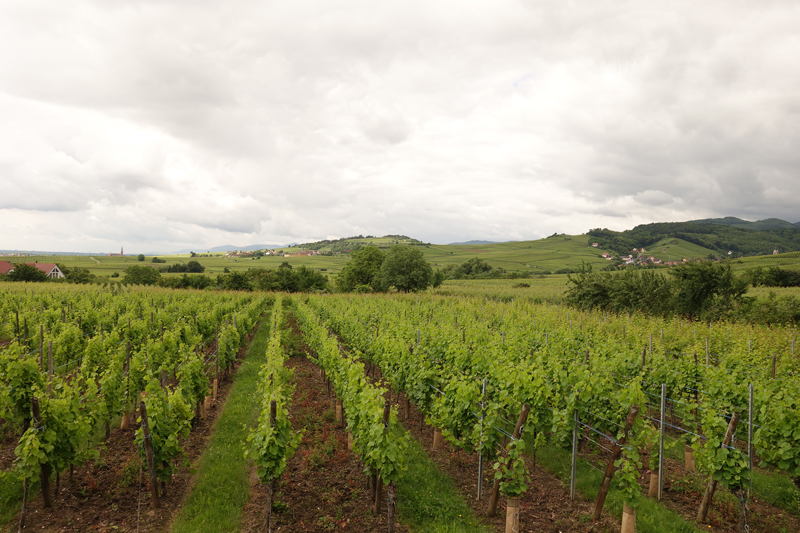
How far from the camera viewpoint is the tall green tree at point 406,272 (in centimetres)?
4303

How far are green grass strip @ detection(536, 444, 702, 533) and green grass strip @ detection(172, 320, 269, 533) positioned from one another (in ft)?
19.3

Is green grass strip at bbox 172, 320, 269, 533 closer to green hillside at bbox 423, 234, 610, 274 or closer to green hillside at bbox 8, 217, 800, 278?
green hillside at bbox 8, 217, 800, 278

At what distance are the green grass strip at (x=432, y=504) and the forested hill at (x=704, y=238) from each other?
130809mm

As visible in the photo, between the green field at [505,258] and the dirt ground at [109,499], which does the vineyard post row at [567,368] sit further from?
the green field at [505,258]

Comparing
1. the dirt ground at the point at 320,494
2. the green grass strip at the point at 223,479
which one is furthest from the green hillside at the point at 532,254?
the dirt ground at the point at 320,494

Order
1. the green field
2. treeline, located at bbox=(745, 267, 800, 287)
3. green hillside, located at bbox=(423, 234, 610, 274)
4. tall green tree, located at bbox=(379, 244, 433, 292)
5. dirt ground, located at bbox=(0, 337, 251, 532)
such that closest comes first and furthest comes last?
dirt ground, located at bbox=(0, 337, 251, 532), treeline, located at bbox=(745, 267, 800, 287), tall green tree, located at bbox=(379, 244, 433, 292), the green field, green hillside, located at bbox=(423, 234, 610, 274)

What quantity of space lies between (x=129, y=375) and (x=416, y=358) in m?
6.89

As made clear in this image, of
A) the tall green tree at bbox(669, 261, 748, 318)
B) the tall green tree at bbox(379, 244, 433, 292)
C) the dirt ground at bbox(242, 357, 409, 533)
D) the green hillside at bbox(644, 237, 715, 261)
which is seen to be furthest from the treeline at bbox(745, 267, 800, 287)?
the green hillside at bbox(644, 237, 715, 261)

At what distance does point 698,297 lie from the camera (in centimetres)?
2275

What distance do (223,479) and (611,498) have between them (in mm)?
7071

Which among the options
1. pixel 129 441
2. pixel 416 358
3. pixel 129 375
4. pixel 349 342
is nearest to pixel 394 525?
pixel 416 358

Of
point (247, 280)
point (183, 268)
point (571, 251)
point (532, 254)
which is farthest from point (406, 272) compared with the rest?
point (571, 251)

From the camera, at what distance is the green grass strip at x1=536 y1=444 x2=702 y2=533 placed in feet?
18.8

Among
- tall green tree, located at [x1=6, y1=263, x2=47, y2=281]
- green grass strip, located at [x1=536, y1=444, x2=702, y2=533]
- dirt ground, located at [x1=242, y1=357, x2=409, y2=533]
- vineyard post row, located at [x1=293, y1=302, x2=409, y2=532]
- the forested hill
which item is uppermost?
the forested hill
